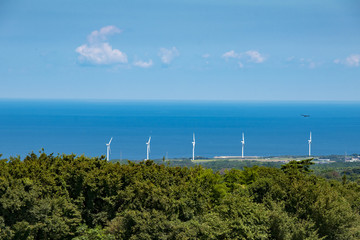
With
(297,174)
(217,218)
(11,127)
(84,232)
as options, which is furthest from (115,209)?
(11,127)

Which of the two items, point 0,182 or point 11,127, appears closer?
point 0,182

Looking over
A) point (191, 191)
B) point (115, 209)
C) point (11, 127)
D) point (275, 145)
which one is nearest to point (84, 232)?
point (115, 209)

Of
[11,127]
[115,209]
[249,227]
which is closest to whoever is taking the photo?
[249,227]

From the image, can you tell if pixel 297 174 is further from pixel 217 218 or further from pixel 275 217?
pixel 217 218

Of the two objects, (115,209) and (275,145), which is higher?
(115,209)

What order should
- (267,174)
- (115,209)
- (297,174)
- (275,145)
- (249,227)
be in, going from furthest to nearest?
(275,145), (267,174), (297,174), (115,209), (249,227)

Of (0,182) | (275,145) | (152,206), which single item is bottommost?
(275,145)
